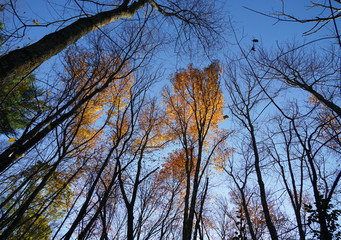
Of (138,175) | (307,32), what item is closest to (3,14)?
(138,175)

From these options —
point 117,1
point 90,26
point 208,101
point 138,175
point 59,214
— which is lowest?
point 59,214

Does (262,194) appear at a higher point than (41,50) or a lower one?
higher

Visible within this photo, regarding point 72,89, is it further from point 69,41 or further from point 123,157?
point 123,157

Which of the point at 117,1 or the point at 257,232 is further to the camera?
the point at 257,232

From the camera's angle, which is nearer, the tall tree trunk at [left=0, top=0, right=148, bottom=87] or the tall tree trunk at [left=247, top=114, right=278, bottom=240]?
the tall tree trunk at [left=0, top=0, right=148, bottom=87]

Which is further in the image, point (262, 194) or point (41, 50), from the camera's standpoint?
point (262, 194)

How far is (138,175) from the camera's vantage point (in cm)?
479

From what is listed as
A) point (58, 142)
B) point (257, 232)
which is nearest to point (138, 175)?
point (58, 142)

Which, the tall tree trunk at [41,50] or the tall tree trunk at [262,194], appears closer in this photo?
the tall tree trunk at [41,50]

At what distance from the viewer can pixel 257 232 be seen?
10.6m

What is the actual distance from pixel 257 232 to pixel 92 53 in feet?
44.4

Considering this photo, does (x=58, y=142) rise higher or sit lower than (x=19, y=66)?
higher

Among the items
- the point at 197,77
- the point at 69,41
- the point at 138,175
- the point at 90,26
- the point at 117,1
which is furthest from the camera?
the point at 197,77

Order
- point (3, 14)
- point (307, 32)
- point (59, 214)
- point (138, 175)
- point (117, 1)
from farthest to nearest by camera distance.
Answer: point (59, 214)
point (138, 175)
point (117, 1)
point (3, 14)
point (307, 32)
